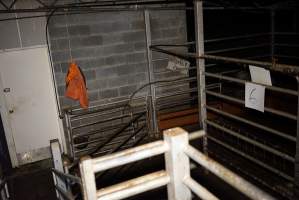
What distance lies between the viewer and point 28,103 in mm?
5910

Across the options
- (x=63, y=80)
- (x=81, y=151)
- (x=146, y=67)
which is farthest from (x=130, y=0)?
(x=81, y=151)

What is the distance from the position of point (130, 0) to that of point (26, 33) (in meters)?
1.99

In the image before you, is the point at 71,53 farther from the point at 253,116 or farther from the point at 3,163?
the point at 253,116

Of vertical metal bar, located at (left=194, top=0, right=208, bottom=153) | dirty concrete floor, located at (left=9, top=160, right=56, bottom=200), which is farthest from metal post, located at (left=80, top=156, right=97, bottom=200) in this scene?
dirty concrete floor, located at (left=9, top=160, right=56, bottom=200)

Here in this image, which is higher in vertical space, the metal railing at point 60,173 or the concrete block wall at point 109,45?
the concrete block wall at point 109,45

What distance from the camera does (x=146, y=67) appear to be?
21.1ft

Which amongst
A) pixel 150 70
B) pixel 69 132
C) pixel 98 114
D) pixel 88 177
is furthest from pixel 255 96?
pixel 69 132

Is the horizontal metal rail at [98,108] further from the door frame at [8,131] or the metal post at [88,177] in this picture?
the metal post at [88,177]

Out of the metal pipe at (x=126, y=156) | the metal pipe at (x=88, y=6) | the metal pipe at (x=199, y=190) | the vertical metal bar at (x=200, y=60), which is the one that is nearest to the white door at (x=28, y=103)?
the metal pipe at (x=88, y=6)

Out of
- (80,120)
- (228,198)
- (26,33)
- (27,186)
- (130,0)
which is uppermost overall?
(130,0)

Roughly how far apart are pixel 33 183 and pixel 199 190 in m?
4.56

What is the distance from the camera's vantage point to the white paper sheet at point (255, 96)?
3.00 metres

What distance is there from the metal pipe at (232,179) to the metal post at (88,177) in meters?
0.58

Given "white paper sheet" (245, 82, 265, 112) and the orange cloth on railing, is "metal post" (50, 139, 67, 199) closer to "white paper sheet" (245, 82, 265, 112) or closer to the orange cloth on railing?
"white paper sheet" (245, 82, 265, 112)
